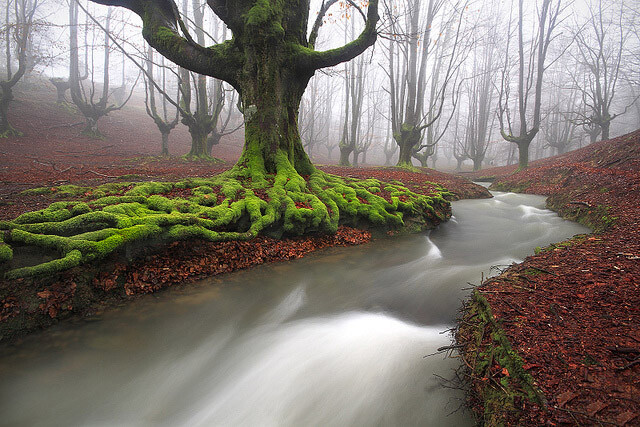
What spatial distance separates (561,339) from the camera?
7.03ft

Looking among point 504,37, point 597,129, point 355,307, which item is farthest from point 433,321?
point 597,129

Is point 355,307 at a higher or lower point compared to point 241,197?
lower

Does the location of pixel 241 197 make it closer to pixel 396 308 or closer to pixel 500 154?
pixel 396 308

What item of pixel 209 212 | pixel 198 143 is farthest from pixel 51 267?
pixel 198 143

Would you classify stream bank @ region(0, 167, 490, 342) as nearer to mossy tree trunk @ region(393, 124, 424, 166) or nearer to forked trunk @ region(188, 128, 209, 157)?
forked trunk @ region(188, 128, 209, 157)

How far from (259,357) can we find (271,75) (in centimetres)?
573

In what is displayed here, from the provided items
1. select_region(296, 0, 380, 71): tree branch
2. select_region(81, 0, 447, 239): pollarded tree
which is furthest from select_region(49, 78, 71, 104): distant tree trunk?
select_region(296, 0, 380, 71): tree branch

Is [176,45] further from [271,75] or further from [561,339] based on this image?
[561,339]

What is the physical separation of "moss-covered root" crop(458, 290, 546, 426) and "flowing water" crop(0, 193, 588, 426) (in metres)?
0.29

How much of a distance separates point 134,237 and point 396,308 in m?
3.62

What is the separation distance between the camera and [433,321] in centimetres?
361

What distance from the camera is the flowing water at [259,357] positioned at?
245 centimetres

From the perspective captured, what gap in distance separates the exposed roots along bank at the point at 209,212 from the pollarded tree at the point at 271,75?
4 centimetres

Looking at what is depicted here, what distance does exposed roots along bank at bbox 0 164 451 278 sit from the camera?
10.9ft
